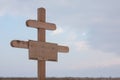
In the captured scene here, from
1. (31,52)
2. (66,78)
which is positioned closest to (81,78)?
(66,78)

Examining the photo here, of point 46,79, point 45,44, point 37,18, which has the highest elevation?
point 37,18

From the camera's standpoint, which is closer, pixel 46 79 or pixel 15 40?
pixel 15 40

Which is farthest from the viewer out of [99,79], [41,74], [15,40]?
[99,79]

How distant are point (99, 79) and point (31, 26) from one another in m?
3.05

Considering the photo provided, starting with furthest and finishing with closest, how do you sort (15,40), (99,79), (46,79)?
(99,79) → (46,79) → (15,40)

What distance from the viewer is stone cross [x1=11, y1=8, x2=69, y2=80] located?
9.66 meters

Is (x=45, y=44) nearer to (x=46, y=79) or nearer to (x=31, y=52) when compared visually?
(x=31, y=52)

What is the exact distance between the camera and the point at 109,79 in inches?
471

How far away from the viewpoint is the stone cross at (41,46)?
9.66 meters

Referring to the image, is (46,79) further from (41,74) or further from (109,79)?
(109,79)

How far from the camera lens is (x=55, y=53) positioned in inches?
409

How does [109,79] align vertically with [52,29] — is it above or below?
below

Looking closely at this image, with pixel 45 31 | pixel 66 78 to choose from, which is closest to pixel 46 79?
pixel 66 78

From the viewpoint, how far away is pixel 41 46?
9.95 metres
